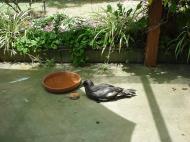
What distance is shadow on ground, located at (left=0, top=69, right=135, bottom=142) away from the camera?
4118 millimetres

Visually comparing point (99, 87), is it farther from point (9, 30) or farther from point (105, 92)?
point (9, 30)

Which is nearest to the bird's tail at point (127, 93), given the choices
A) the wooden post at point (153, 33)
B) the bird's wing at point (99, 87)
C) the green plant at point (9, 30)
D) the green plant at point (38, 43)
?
the bird's wing at point (99, 87)

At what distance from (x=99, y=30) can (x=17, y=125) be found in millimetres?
2196

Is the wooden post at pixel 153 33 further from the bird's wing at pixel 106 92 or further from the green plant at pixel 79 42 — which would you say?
the bird's wing at pixel 106 92

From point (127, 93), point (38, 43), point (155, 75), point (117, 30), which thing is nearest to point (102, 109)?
point (127, 93)

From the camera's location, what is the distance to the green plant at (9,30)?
5.84 m

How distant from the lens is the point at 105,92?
15.7 feet

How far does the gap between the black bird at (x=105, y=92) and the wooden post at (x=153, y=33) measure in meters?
0.95

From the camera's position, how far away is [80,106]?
4.73 meters

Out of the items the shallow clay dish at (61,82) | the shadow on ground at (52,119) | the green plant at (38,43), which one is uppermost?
the green plant at (38,43)

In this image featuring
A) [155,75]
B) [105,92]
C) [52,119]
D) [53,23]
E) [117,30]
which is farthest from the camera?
[53,23]

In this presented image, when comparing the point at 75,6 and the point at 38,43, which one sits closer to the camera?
the point at 38,43

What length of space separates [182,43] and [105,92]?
5.28 feet

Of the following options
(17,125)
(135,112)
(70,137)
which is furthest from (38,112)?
(135,112)
